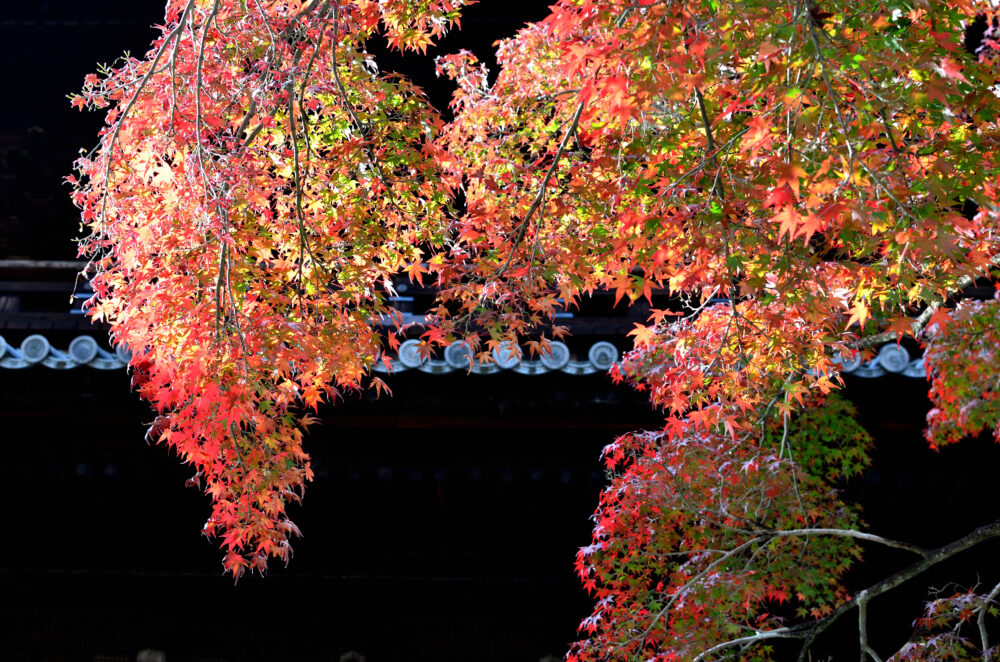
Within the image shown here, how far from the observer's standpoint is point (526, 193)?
3805 millimetres

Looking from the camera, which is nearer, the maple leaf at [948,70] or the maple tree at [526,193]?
the maple leaf at [948,70]

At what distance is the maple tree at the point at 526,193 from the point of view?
237cm

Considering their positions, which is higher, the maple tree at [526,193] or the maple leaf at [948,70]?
the maple leaf at [948,70]

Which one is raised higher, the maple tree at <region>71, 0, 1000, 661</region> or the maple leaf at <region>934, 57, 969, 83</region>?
the maple leaf at <region>934, 57, 969, 83</region>

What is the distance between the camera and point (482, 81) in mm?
4684

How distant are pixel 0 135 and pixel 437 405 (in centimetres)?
486

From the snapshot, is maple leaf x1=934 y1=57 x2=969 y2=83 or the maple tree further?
the maple tree

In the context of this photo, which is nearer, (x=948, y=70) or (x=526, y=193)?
(x=948, y=70)

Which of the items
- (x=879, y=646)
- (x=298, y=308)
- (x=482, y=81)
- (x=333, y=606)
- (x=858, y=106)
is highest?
(x=858, y=106)

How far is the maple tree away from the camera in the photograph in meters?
2.37

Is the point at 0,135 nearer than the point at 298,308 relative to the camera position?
No

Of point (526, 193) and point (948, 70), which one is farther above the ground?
point (948, 70)

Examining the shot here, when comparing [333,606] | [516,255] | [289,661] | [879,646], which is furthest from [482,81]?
[879,646]

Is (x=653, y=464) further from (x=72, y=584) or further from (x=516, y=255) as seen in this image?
(x=72, y=584)
